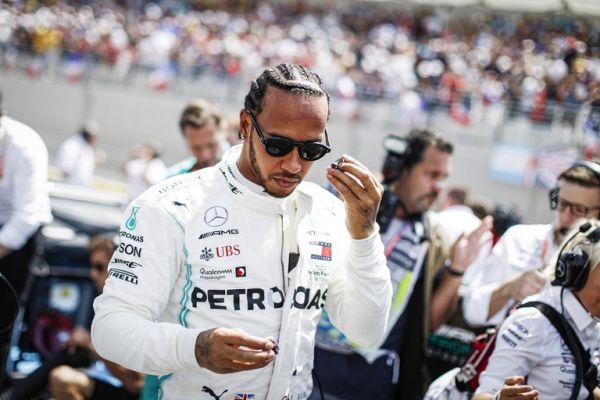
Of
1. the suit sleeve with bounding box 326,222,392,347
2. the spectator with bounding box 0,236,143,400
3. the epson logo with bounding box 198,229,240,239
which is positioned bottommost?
the spectator with bounding box 0,236,143,400

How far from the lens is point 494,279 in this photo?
3496mm

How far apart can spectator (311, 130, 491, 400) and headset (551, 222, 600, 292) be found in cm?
72

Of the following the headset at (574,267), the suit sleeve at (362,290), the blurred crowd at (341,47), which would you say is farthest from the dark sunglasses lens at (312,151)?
the blurred crowd at (341,47)

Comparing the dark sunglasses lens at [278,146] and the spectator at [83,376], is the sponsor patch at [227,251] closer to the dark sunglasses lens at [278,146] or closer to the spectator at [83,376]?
the dark sunglasses lens at [278,146]

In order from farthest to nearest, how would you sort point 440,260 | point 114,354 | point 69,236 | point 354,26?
point 354,26
point 69,236
point 440,260
point 114,354

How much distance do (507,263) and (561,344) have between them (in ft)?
3.59

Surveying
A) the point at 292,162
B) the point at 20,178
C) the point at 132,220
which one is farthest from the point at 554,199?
the point at 20,178

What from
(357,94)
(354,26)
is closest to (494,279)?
(357,94)

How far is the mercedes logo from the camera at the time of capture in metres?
2.05

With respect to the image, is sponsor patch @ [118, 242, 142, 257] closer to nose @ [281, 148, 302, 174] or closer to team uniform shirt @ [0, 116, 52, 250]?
nose @ [281, 148, 302, 174]

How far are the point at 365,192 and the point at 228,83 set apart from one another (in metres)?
16.9

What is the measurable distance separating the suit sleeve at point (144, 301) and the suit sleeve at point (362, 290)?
1.72 feet

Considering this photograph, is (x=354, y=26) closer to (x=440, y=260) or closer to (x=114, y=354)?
(x=440, y=260)

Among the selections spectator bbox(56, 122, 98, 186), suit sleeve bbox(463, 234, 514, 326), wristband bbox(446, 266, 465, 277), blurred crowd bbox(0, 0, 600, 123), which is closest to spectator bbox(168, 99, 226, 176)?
wristband bbox(446, 266, 465, 277)
